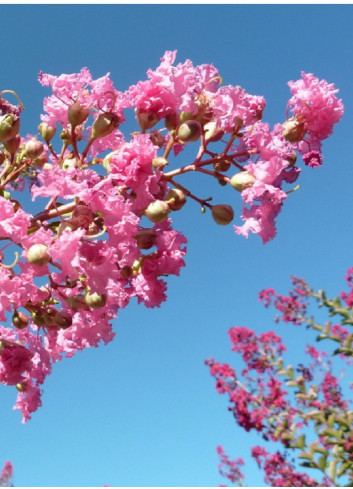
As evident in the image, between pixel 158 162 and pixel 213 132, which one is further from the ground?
pixel 213 132

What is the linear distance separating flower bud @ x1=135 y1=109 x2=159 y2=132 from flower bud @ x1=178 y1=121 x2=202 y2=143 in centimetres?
6

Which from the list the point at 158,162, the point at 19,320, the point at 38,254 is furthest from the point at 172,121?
the point at 19,320

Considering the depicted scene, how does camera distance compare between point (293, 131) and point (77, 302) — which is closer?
point (77, 302)

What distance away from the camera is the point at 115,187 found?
0.94 m

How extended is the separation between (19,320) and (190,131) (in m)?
0.51

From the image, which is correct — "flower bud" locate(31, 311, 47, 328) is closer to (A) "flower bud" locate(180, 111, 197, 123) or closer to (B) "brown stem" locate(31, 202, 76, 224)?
(B) "brown stem" locate(31, 202, 76, 224)

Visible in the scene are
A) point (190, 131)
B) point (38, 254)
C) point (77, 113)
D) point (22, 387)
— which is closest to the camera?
point (38, 254)

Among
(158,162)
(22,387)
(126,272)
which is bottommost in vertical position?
(22,387)

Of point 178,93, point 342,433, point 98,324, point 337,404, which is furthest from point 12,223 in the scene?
point 337,404

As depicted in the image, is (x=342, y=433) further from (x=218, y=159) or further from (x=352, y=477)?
(x=218, y=159)

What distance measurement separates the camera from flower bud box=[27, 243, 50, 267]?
92 centimetres

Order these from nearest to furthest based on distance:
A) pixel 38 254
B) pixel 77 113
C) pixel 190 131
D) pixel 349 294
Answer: pixel 38 254
pixel 190 131
pixel 77 113
pixel 349 294

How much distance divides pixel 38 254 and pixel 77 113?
36cm

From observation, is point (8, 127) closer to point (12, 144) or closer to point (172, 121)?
point (12, 144)
